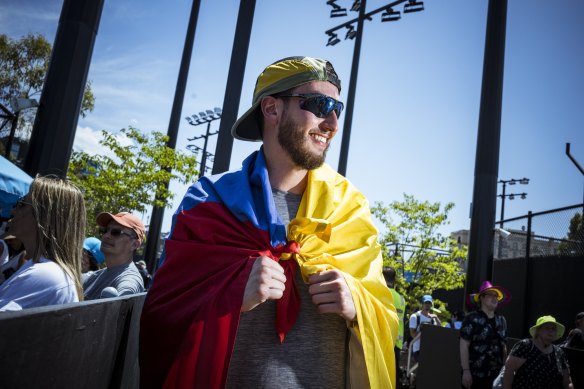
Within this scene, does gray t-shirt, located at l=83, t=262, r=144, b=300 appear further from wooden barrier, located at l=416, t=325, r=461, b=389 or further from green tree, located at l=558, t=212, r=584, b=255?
green tree, located at l=558, t=212, r=584, b=255

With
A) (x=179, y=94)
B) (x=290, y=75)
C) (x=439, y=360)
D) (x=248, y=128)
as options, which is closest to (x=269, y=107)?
(x=290, y=75)

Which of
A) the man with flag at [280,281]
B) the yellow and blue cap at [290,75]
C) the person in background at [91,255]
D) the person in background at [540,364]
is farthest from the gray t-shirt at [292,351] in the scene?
the person in background at [540,364]

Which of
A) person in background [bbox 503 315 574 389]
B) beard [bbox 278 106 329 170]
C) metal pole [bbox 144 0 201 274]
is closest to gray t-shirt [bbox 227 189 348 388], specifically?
beard [bbox 278 106 329 170]

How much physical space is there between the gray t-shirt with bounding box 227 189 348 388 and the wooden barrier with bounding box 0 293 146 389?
1.75 ft

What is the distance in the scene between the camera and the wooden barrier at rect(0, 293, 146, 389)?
3.35 ft

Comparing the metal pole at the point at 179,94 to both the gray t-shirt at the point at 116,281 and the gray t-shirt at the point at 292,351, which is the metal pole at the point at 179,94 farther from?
the gray t-shirt at the point at 292,351

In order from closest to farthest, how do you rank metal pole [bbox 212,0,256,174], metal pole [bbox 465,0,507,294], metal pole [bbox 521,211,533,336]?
metal pole [bbox 212,0,256,174] → metal pole [bbox 465,0,507,294] → metal pole [bbox 521,211,533,336]

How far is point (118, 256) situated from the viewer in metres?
4.04

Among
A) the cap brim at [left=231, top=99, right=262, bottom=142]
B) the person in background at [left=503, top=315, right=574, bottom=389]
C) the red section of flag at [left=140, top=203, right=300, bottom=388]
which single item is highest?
the cap brim at [left=231, top=99, right=262, bottom=142]

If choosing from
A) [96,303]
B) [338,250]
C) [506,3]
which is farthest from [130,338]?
[506,3]

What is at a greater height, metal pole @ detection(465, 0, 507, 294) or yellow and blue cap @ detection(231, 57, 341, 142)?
metal pole @ detection(465, 0, 507, 294)

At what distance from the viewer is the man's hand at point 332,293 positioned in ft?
4.99

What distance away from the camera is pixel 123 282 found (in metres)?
3.76

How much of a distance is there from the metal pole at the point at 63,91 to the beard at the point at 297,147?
462 cm
